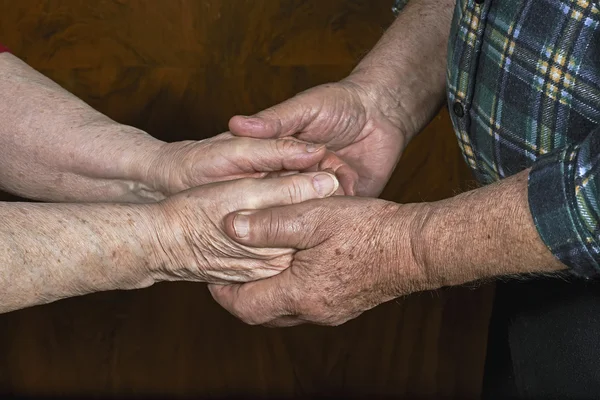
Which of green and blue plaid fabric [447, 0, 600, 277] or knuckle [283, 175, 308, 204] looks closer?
green and blue plaid fabric [447, 0, 600, 277]

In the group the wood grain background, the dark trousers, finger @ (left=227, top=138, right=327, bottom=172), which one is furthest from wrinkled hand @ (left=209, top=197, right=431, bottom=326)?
the wood grain background

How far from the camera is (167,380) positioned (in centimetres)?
176

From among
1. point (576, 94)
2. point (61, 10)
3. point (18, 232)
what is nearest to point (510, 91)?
point (576, 94)

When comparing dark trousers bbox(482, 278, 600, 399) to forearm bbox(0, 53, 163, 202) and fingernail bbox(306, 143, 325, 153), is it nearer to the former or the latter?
fingernail bbox(306, 143, 325, 153)

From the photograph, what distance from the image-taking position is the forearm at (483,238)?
0.88m

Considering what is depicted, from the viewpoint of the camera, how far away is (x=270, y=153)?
1194mm

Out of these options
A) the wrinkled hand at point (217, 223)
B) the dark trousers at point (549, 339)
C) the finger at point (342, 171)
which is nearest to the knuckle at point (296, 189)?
the wrinkled hand at point (217, 223)

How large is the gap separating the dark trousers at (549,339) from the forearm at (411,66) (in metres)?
0.31

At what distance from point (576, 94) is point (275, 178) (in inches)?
16.8

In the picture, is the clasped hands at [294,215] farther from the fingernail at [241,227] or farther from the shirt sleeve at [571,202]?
the shirt sleeve at [571,202]

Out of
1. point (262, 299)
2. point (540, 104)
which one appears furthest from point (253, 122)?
point (540, 104)

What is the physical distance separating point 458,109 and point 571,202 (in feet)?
0.94

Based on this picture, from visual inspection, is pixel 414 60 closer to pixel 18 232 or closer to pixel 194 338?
pixel 18 232

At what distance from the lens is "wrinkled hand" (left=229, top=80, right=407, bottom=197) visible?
1214 mm
